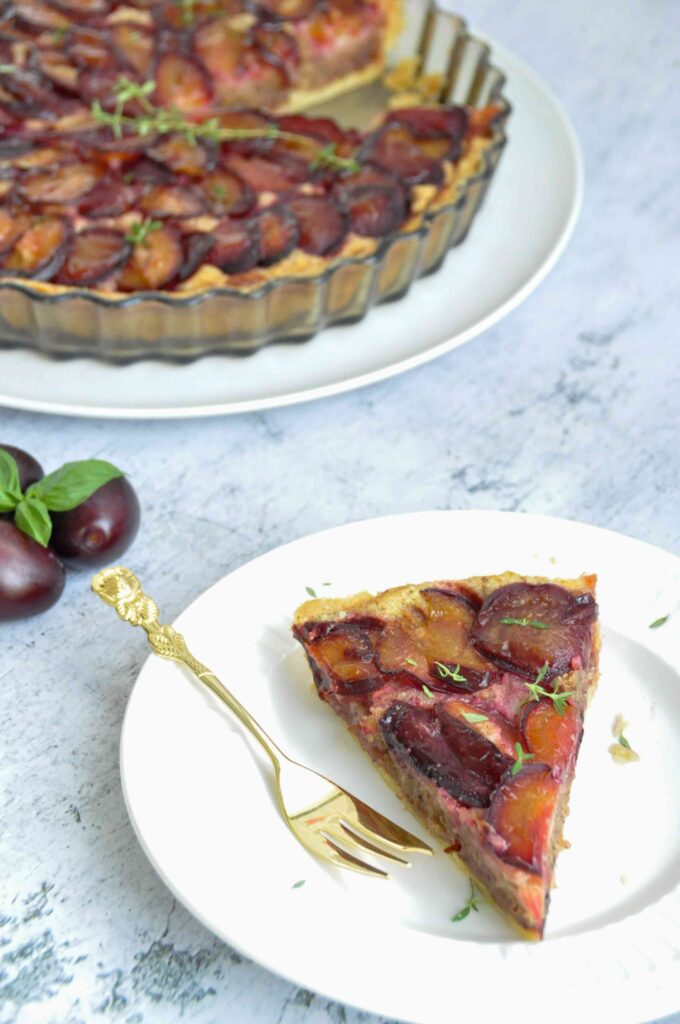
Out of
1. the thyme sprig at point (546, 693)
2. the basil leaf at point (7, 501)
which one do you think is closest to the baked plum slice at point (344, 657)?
the thyme sprig at point (546, 693)

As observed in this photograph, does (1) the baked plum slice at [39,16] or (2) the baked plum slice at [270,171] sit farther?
(1) the baked plum slice at [39,16]

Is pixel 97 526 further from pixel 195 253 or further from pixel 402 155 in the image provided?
pixel 402 155

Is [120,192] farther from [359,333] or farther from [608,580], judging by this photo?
[608,580]

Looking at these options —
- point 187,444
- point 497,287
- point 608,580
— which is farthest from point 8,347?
point 608,580

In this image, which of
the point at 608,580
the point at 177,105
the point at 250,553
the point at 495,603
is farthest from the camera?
the point at 177,105

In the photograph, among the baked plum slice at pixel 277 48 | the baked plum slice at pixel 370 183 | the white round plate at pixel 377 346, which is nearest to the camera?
the white round plate at pixel 377 346

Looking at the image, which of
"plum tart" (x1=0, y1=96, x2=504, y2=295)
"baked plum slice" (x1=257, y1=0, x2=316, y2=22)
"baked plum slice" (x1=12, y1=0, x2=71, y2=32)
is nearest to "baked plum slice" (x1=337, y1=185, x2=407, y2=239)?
"plum tart" (x1=0, y1=96, x2=504, y2=295)

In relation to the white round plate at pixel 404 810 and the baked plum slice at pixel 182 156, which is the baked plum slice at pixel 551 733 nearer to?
the white round plate at pixel 404 810

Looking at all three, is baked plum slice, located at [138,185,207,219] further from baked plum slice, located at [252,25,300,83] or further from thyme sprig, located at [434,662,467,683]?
thyme sprig, located at [434,662,467,683]

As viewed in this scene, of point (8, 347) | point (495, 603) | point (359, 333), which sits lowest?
point (8, 347)
